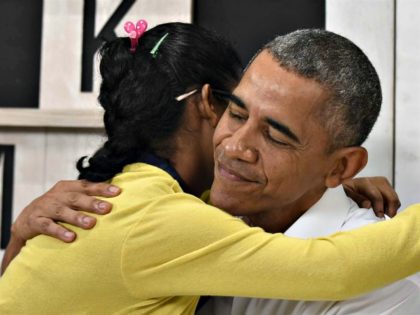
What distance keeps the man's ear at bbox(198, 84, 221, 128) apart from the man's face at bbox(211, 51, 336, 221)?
101mm

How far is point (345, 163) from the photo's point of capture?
3.57ft

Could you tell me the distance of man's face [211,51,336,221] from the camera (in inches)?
39.6

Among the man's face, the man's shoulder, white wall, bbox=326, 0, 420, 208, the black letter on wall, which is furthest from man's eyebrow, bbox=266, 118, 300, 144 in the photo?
the black letter on wall

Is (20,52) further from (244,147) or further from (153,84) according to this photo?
(244,147)

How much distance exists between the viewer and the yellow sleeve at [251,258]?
36.2 inches

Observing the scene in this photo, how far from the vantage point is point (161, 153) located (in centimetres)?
116

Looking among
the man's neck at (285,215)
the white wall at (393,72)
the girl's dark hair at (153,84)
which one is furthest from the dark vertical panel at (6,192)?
the white wall at (393,72)

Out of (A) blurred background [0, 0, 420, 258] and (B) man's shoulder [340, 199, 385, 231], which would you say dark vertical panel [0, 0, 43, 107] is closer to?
(A) blurred background [0, 0, 420, 258]

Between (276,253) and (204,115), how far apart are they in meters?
0.37

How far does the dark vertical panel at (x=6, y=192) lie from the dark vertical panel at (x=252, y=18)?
27.6 inches

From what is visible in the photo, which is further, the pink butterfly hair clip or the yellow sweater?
the pink butterfly hair clip

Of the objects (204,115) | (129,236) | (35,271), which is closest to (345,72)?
(204,115)

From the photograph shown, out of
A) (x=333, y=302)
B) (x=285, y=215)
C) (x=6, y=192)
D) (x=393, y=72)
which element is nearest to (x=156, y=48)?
(x=285, y=215)

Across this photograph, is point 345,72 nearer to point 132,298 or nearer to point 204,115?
point 204,115
